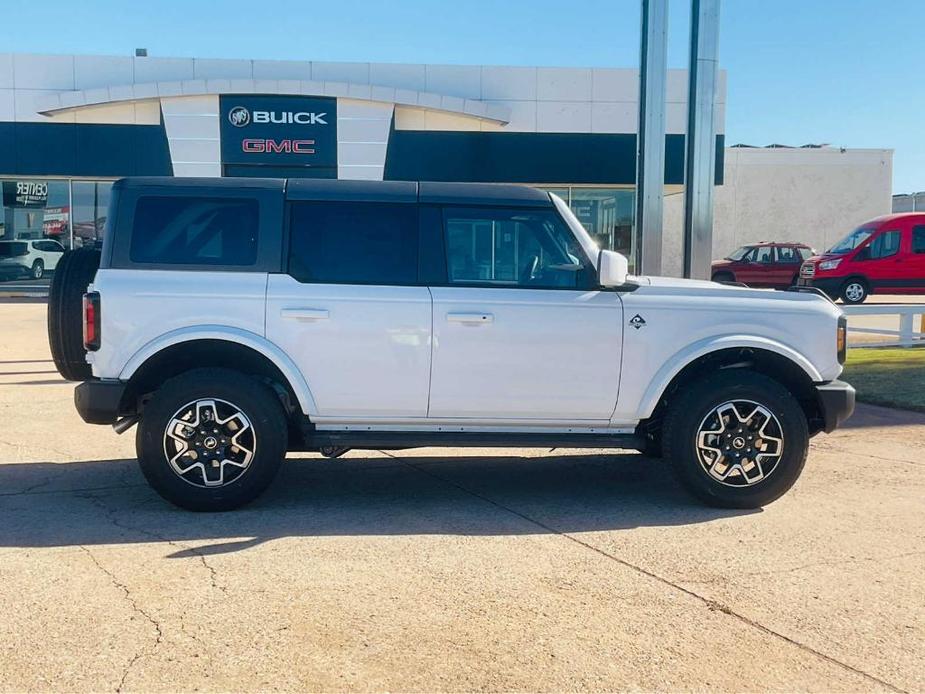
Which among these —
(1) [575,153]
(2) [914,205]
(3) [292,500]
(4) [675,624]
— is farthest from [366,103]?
(2) [914,205]

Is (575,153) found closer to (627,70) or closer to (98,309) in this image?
(627,70)

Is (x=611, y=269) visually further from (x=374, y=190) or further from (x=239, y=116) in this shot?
(x=239, y=116)

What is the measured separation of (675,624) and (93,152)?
25.8m

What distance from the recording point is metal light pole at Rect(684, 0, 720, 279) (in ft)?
33.2

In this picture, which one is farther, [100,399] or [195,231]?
[195,231]

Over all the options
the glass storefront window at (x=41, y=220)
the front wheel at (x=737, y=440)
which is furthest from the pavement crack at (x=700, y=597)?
the glass storefront window at (x=41, y=220)

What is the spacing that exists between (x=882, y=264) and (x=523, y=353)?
20836 millimetres

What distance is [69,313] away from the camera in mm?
5691

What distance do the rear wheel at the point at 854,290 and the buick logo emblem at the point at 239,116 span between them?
16.4 metres

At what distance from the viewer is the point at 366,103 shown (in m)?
25.5

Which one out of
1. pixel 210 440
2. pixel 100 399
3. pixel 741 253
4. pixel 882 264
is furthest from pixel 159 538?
pixel 741 253

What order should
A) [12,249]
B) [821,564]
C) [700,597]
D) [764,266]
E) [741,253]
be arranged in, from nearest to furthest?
1. [700,597]
2. [821,564]
3. [764,266]
4. [741,253]
5. [12,249]

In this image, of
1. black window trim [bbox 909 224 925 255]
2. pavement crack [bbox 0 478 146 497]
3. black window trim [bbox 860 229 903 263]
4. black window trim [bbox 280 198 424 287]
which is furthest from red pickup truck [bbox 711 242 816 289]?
pavement crack [bbox 0 478 146 497]

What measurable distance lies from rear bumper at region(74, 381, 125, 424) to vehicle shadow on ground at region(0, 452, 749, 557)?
2.02 feet
